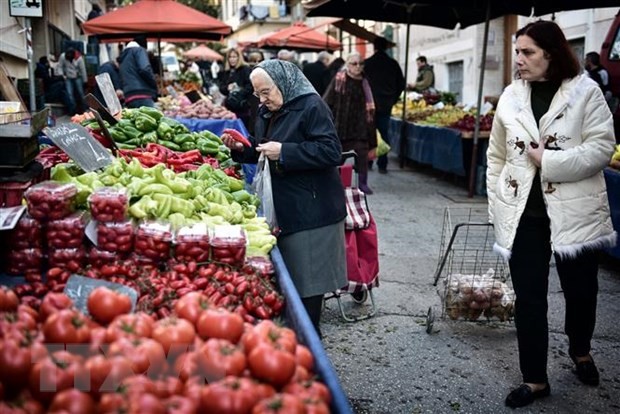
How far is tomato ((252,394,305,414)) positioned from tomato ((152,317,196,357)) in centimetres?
38

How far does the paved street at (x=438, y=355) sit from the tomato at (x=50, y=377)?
8.03 feet

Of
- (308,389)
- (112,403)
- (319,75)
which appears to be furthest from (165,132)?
(319,75)

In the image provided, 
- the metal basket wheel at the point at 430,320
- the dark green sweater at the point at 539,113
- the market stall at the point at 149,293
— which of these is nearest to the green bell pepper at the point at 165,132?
the market stall at the point at 149,293

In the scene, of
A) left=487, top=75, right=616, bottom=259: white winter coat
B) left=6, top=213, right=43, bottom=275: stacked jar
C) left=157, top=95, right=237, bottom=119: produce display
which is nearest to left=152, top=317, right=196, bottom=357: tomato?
left=6, top=213, right=43, bottom=275: stacked jar

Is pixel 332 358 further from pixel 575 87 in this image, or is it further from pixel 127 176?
pixel 575 87

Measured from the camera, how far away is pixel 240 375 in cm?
190

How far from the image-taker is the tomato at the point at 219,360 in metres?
1.87

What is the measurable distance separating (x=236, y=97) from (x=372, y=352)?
715 centimetres

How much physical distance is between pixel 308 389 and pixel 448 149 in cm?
971

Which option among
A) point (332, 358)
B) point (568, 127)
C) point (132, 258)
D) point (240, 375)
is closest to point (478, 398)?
point (332, 358)

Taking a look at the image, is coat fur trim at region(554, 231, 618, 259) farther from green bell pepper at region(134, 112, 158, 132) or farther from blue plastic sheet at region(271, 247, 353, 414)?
green bell pepper at region(134, 112, 158, 132)

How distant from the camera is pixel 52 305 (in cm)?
220

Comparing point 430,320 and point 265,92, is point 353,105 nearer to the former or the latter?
point 430,320

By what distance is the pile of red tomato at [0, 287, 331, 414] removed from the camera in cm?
170
